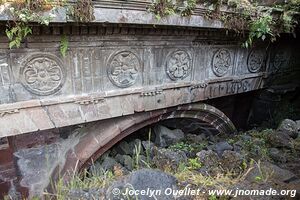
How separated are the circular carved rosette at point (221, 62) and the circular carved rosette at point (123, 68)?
199 cm

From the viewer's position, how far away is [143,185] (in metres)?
2.55

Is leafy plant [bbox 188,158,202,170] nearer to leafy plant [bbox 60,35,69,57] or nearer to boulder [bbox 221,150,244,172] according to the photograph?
boulder [bbox 221,150,244,172]

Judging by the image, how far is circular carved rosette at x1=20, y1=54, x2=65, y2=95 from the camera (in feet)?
12.9

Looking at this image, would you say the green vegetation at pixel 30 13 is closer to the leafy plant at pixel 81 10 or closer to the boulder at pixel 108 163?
the leafy plant at pixel 81 10

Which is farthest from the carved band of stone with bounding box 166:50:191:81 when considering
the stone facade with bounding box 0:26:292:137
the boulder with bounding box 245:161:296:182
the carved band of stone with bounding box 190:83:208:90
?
the boulder with bounding box 245:161:296:182

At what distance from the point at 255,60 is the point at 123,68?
12.6 feet

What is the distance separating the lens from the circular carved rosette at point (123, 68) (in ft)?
15.2

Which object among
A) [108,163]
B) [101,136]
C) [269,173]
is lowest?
[108,163]

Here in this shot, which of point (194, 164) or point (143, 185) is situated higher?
point (143, 185)

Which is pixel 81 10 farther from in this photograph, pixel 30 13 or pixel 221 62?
pixel 221 62

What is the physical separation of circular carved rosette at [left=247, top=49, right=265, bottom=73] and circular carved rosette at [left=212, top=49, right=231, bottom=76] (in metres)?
0.83

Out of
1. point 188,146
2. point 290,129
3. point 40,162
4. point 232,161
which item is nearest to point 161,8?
point 232,161

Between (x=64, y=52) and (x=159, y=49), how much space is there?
69.9 inches

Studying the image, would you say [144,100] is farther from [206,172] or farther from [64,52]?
[206,172]
